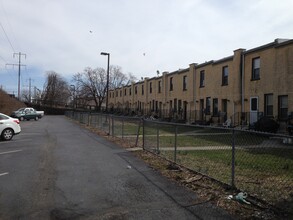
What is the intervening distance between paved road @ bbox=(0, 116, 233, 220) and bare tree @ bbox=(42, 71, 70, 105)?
9703 centimetres

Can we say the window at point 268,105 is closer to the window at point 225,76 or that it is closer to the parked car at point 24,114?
the window at point 225,76

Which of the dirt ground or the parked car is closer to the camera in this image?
the dirt ground

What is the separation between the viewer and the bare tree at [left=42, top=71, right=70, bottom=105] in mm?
105562

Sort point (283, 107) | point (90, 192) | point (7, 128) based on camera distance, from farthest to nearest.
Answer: point (283, 107) → point (7, 128) → point (90, 192)

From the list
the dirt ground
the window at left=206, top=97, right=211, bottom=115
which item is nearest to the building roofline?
the window at left=206, top=97, right=211, bottom=115

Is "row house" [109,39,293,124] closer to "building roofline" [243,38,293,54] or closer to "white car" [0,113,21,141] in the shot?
"building roofline" [243,38,293,54]

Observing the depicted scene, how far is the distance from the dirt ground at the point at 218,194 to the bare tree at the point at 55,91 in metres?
98.7

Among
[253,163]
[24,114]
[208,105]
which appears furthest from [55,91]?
[253,163]

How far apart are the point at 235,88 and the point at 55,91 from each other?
90.2m

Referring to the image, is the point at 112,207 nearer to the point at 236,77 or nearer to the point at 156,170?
the point at 156,170

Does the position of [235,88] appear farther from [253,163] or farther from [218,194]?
[218,194]

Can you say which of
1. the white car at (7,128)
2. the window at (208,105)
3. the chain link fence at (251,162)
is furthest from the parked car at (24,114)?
the chain link fence at (251,162)

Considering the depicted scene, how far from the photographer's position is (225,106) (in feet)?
94.4

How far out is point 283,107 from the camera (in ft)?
71.4
